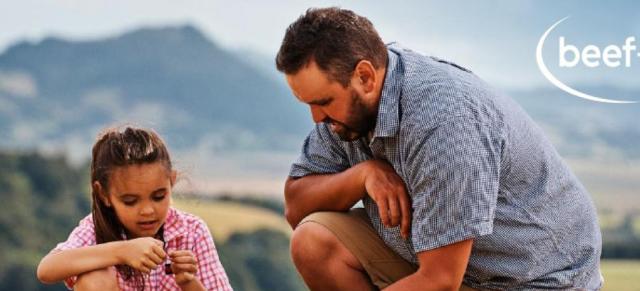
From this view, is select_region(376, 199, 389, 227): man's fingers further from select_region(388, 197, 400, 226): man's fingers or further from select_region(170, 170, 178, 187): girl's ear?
select_region(170, 170, 178, 187): girl's ear

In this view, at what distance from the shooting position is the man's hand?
3.26 meters

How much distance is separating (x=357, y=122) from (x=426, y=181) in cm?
31

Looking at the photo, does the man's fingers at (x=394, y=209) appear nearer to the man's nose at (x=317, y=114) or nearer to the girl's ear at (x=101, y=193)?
the man's nose at (x=317, y=114)

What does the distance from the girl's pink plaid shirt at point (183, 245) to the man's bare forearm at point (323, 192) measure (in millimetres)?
316

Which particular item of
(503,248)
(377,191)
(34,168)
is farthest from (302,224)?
(34,168)

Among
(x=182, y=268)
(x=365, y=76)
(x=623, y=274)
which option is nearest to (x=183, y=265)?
(x=182, y=268)

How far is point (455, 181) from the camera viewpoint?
3025 millimetres

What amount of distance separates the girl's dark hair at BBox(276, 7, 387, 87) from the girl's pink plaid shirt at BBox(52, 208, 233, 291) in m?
0.76

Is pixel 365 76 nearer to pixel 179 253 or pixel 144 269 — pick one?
pixel 179 253

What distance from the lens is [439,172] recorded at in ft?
9.96

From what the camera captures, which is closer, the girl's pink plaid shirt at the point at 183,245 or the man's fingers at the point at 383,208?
the man's fingers at the point at 383,208

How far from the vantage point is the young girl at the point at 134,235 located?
3477 mm

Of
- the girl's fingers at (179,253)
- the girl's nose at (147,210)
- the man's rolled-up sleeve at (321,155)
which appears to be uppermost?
the man's rolled-up sleeve at (321,155)

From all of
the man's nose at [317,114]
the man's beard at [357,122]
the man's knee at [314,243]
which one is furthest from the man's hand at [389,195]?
the man's knee at [314,243]
